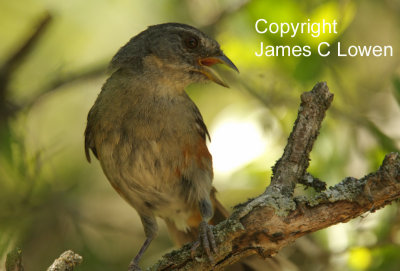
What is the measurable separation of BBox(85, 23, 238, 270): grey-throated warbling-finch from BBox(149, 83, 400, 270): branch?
1032 millimetres

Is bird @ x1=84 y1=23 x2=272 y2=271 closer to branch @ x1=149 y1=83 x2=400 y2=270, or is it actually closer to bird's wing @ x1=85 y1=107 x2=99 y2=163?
bird's wing @ x1=85 y1=107 x2=99 y2=163

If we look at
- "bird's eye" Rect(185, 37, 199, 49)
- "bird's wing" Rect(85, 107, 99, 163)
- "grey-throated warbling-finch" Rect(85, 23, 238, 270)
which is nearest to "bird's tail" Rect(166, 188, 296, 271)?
"grey-throated warbling-finch" Rect(85, 23, 238, 270)

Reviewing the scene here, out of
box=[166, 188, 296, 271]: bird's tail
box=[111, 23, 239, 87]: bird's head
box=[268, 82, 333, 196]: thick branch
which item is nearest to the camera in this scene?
box=[268, 82, 333, 196]: thick branch

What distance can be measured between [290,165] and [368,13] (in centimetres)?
435

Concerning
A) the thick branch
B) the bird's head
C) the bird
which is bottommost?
the thick branch

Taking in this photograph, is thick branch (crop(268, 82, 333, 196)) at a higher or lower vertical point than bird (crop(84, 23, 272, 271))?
lower

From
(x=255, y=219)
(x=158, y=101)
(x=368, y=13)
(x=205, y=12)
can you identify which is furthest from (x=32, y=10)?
(x=255, y=219)

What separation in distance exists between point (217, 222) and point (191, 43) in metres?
1.74

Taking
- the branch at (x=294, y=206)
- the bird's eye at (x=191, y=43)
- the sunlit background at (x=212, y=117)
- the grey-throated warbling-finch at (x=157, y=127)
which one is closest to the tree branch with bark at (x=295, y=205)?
the branch at (x=294, y=206)

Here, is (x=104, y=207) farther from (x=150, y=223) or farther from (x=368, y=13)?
(x=368, y=13)

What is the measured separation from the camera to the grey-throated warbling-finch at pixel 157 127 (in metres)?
4.80

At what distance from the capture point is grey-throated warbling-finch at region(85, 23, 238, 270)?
4801 millimetres

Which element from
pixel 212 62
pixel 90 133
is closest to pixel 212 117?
pixel 212 62

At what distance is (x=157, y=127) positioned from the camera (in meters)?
4.80
